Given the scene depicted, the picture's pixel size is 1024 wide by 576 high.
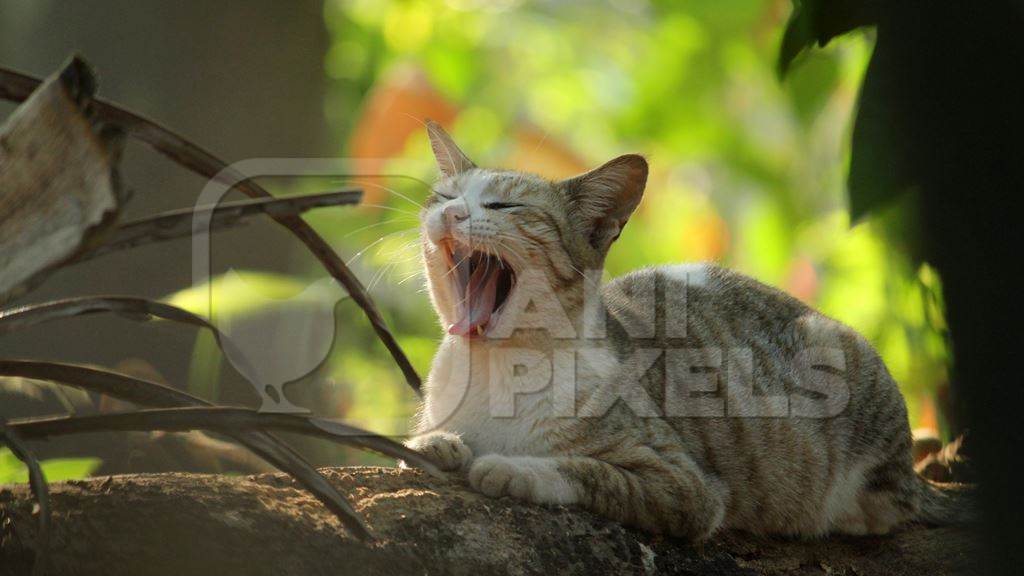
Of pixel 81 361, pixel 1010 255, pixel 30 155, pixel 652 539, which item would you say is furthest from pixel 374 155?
pixel 1010 255

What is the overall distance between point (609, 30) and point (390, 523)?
6707 millimetres

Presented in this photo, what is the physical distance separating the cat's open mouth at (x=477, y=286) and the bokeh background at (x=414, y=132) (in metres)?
0.17

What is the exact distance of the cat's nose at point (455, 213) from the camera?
8.12 feet

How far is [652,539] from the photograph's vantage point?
211cm

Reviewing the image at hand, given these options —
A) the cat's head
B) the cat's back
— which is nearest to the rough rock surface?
the cat's back

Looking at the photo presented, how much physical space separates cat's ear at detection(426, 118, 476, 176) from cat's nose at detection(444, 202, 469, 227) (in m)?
0.33

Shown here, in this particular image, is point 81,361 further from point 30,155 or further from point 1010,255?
point 1010,255

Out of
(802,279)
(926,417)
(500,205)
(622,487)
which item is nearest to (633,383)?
(622,487)

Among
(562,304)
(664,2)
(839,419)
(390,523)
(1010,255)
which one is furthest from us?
(664,2)

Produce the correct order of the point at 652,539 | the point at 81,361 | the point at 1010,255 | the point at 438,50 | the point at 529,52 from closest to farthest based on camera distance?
the point at 1010,255, the point at 652,539, the point at 81,361, the point at 438,50, the point at 529,52

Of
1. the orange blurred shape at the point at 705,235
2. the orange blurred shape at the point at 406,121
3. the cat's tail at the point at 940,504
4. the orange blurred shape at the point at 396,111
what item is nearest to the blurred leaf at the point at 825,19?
the cat's tail at the point at 940,504

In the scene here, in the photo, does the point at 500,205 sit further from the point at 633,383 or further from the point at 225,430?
the point at 225,430

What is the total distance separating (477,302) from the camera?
2518mm

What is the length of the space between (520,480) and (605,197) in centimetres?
88
